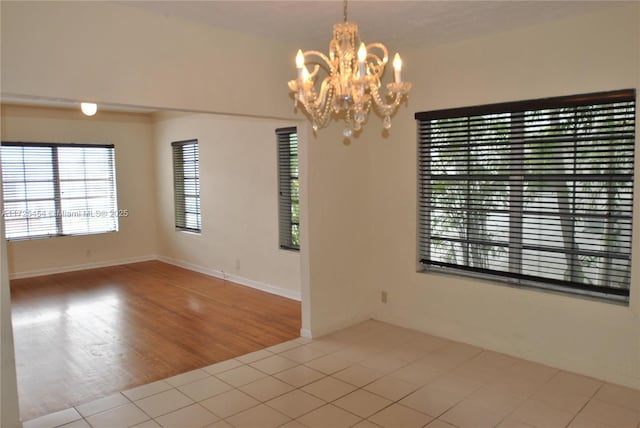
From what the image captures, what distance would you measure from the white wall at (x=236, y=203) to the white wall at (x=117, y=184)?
58 cm

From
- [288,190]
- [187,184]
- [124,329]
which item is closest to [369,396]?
[124,329]

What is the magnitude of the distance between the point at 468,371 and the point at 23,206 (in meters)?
6.63

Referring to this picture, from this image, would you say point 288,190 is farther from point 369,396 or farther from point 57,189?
point 57,189

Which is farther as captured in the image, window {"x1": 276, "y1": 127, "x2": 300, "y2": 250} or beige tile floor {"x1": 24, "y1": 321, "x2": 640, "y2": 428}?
window {"x1": 276, "y1": 127, "x2": 300, "y2": 250}

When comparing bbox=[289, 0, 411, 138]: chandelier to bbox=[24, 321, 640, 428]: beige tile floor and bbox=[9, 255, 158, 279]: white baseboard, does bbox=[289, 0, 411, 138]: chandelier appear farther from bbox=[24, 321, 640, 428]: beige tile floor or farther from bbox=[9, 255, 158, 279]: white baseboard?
bbox=[9, 255, 158, 279]: white baseboard

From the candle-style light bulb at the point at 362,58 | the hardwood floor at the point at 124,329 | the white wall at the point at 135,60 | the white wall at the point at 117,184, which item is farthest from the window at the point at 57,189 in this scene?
the candle-style light bulb at the point at 362,58

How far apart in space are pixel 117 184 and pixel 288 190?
3628 mm

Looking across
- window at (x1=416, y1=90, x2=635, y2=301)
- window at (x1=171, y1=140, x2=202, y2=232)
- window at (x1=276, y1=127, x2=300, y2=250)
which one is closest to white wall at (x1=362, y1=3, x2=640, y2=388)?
window at (x1=416, y1=90, x2=635, y2=301)

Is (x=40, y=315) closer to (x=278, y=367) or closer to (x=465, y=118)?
(x=278, y=367)

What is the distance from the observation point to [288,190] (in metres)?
5.82

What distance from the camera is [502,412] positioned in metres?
3.03

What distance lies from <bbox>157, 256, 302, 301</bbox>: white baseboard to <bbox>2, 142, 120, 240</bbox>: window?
49.7 inches

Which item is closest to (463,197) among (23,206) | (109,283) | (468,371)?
(468,371)

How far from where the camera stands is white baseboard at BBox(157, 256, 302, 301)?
19.1ft
